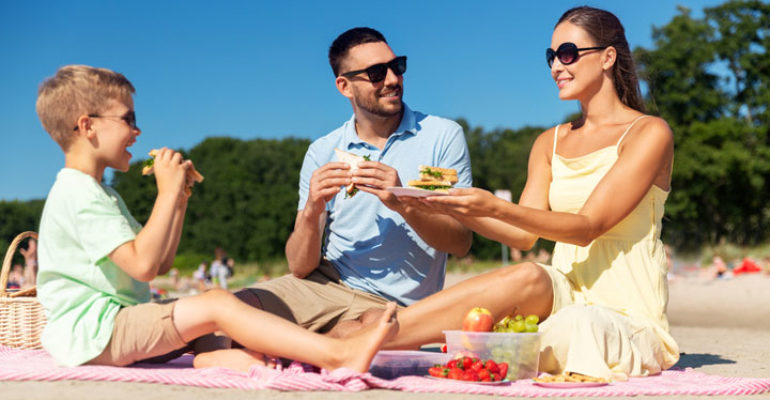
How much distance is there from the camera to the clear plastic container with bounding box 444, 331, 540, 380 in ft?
15.0

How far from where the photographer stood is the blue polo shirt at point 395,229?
5684 mm

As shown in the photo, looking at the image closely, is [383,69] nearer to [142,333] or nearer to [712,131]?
[142,333]

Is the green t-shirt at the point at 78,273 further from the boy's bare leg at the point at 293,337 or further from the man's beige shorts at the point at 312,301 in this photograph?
the man's beige shorts at the point at 312,301

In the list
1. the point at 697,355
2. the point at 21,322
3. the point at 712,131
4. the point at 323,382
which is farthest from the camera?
the point at 712,131

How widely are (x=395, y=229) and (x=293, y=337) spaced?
5.01 ft

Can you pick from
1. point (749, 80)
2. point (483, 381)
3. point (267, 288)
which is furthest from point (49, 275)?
point (749, 80)

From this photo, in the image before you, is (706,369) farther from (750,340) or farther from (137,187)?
(137,187)

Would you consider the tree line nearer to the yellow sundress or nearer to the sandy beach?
the sandy beach

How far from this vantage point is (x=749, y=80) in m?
41.7

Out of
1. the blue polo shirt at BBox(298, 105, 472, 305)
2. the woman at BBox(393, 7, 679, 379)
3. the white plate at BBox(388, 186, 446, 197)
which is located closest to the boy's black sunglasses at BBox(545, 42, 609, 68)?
the woman at BBox(393, 7, 679, 379)

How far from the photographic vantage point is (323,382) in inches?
168

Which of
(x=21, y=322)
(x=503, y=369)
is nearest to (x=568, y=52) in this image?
(x=503, y=369)

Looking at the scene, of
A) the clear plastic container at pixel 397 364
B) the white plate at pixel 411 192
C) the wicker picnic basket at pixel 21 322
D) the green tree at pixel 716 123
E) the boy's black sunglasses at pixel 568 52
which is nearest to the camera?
the white plate at pixel 411 192

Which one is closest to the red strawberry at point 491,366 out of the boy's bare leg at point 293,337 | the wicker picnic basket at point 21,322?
the boy's bare leg at point 293,337
